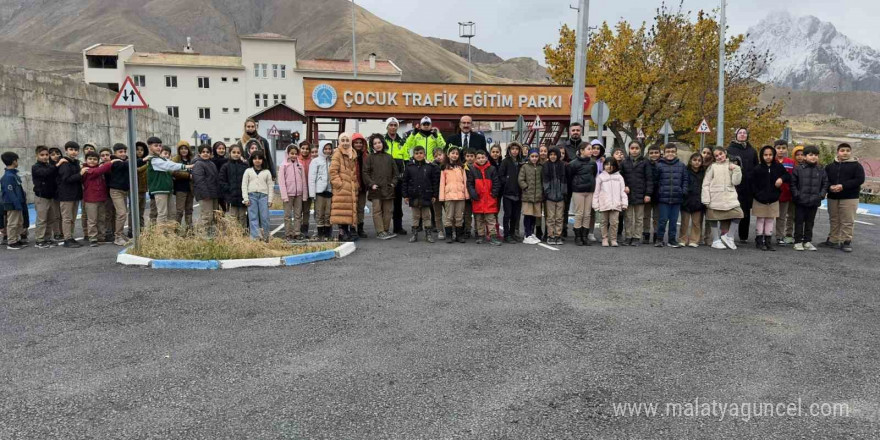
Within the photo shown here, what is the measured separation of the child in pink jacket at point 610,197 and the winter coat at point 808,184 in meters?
2.88

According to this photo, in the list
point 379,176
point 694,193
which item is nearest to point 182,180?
point 379,176

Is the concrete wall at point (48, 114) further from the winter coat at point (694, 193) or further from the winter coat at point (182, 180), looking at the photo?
the winter coat at point (694, 193)

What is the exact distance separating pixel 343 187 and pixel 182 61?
202 ft

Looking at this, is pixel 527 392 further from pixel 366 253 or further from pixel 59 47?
pixel 59 47

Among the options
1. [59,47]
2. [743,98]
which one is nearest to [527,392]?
[743,98]

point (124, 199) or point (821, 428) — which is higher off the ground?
point (124, 199)

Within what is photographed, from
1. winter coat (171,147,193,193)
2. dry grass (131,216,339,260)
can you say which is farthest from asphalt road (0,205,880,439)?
winter coat (171,147,193,193)

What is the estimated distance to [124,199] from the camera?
33.3 feet

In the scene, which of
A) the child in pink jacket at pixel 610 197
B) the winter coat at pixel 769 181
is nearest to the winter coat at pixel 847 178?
the winter coat at pixel 769 181

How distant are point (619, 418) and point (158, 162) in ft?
29.9

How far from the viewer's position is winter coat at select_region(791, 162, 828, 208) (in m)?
9.78

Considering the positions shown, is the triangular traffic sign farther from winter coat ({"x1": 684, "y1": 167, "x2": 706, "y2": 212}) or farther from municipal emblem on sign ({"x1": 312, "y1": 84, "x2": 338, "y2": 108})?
municipal emblem on sign ({"x1": 312, "y1": 84, "x2": 338, "y2": 108})

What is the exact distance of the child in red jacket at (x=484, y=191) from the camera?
1037 cm

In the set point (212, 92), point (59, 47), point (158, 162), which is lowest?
point (158, 162)
